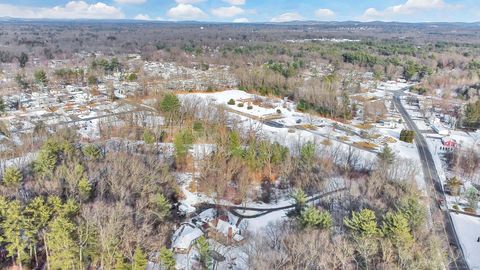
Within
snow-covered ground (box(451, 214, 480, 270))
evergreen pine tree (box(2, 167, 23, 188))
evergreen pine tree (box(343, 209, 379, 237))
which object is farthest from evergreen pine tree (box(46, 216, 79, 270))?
snow-covered ground (box(451, 214, 480, 270))

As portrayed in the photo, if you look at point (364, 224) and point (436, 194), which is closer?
point (364, 224)

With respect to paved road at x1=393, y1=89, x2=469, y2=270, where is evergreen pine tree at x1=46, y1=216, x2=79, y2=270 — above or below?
above

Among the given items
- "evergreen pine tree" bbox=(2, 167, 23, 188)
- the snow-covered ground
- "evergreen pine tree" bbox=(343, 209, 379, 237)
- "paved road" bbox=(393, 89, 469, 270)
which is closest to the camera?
"evergreen pine tree" bbox=(343, 209, 379, 237)

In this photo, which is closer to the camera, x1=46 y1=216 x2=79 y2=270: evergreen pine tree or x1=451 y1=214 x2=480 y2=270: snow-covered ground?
x1=46 y1=216 x2=79 y2=270: evergreen pine tree

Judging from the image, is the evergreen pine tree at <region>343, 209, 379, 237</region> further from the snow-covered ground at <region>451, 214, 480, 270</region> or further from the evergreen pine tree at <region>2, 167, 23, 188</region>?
the evergreen pine tree at <region>2, 167, 23, 188</region>

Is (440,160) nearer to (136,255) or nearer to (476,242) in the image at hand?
(476,242)

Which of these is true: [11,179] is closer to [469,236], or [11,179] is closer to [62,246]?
[62,246]

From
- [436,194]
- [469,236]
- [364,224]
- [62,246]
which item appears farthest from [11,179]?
[436,194]

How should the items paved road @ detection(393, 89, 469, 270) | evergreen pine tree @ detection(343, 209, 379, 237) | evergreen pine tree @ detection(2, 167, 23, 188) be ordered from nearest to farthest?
evergreen pine tree @ detection(343, 209, 379, 237) → paved road @ detection(393, 89, 469, 270) → evergreen pine tree @ detection(2, 167, 23, 188)

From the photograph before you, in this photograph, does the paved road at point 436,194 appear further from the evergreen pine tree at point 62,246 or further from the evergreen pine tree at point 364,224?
the evergreen pine tree at point 62,246

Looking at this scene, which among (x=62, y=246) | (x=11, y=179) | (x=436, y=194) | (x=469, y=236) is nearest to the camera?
(x=62, y=246)
